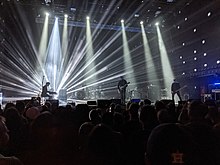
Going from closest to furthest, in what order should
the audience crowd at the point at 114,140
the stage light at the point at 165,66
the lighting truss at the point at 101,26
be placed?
the audience crowd at the point at 114,140 < the lighting truss at the point at 101,26 < the stage light at the point at 165,66

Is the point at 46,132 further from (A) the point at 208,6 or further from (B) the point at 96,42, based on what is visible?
(A) the point at 208,6

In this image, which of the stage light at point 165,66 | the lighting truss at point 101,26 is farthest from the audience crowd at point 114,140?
the stage light at point 165,66

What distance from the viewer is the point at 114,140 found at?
234 centimetres

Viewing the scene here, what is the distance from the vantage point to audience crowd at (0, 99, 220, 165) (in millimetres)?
1417

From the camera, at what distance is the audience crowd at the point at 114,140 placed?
1.42m

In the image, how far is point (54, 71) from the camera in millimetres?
21500

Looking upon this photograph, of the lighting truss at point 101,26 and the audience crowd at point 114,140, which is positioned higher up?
the lighting truss at point 101,26

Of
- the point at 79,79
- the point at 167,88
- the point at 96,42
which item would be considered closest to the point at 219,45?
the point at 167,88

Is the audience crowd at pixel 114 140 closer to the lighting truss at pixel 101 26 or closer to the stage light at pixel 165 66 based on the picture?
the lighting truss at pixel 101 26

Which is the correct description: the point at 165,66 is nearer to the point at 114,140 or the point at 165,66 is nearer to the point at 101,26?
the point at 101,26

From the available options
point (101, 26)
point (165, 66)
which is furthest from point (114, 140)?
point (165, 66)

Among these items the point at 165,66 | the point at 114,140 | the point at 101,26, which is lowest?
the point at 114,140

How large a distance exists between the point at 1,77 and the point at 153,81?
13.3m

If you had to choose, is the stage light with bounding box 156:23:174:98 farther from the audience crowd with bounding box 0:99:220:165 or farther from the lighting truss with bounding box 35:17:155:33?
the audience crowd with bounding box 0:99:220:165
